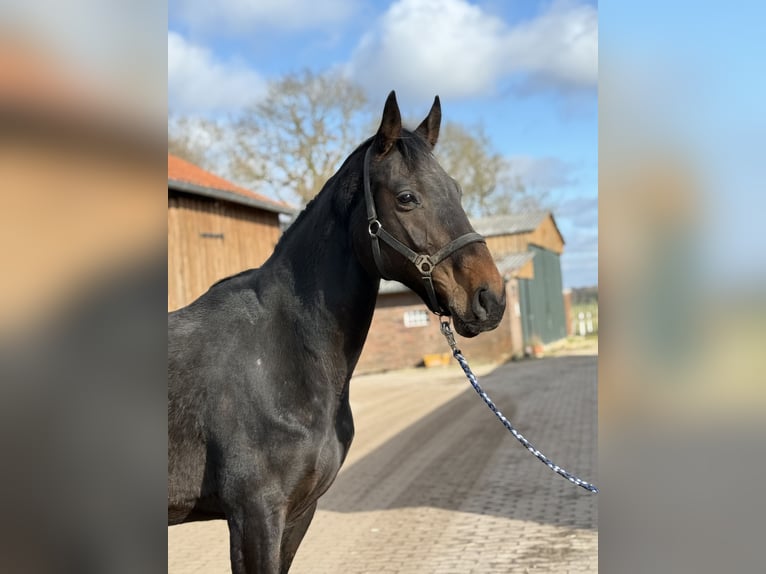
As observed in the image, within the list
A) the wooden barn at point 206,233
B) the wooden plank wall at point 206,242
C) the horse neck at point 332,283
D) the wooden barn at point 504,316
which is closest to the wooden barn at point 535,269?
the wooden barn at point 504,316

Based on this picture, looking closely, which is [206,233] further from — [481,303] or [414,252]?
[481,303]

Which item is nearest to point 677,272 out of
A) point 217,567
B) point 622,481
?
point 622,481

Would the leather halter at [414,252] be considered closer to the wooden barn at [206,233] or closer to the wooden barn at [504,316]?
the wooden barn at [206,233]

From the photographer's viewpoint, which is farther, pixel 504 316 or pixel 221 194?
pixel 504 316

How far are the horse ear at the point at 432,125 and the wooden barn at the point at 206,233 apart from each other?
31.4 feet

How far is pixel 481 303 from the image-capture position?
7.73 feet

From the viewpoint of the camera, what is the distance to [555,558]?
494cm

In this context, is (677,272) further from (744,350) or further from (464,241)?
(464,241)

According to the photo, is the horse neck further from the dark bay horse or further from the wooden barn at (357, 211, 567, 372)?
the wooden barn at (357, 211, 567, 372)

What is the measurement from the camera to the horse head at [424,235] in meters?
2.36

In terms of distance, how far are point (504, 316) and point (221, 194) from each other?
9475 millimetres

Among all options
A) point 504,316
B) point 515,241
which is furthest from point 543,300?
point 504,316

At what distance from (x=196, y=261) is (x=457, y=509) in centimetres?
871

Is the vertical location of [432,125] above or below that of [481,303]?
above
